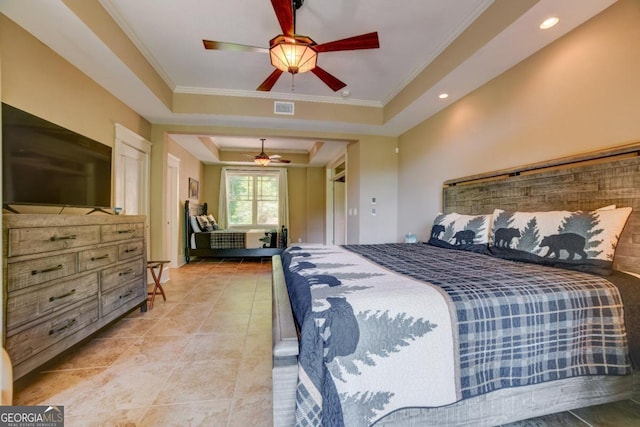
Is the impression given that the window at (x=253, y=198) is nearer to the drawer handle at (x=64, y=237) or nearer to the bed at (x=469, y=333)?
the drawer handle at (x=64, y=237)

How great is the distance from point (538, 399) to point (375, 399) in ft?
3.00

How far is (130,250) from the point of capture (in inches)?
104

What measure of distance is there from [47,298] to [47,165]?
3.26ft

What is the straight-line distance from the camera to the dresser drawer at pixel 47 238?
1532 millimetres

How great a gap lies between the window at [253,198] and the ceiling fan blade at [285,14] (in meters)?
6.19

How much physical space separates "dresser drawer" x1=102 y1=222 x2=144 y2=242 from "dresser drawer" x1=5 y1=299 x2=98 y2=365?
529 mm

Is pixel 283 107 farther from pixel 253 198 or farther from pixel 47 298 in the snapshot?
pixel 253 198

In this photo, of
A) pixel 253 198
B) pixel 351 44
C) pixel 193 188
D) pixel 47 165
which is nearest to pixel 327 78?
pixel 351 44

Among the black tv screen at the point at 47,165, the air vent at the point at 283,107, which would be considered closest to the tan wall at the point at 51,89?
the black tv screen at the point at 47,165

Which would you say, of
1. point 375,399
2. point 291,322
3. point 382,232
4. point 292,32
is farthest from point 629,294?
point 382,232

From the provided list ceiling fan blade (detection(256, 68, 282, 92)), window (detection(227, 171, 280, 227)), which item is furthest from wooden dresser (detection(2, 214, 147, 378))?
window (detection(227, 171, 280, 227))

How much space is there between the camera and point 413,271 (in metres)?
1.64

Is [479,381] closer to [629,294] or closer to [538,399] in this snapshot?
[538,399]

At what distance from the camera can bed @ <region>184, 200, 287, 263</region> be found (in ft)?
19.1
